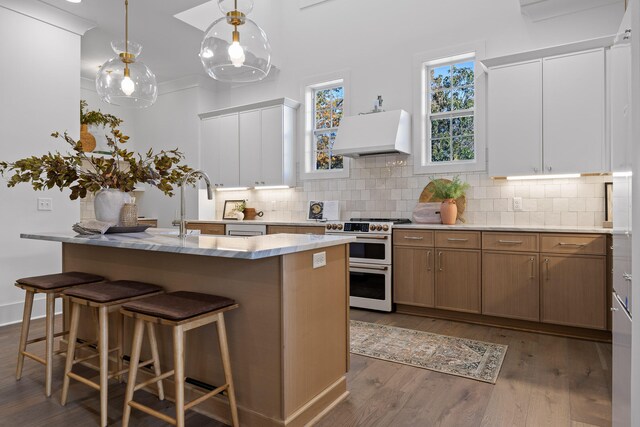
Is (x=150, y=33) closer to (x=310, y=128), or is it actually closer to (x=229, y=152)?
(x=229, y=152)

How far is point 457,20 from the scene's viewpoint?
4.59m

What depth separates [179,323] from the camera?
5.84ft

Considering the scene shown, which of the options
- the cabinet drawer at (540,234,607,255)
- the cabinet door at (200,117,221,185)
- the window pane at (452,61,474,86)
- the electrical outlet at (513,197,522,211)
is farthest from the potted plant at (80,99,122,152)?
the cabinet drawer at (540,234,607,255)

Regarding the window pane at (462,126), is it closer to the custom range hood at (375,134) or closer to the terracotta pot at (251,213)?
the custom range hood at (375,134)

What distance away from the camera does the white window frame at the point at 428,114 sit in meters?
4.44

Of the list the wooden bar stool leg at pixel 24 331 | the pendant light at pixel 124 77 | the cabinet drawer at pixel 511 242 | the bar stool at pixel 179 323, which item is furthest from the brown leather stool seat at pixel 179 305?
the cabinet drawer at pixel 511 242

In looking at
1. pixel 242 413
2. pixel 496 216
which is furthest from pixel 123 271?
pixel 496 216

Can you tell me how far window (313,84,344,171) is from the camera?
5543mm

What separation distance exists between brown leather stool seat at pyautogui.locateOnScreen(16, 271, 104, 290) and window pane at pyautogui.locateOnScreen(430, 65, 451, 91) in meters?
4.04

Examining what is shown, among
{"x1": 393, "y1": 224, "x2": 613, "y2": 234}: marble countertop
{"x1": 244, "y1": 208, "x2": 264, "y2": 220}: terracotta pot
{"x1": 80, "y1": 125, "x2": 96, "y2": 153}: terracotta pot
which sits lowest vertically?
{"x1": 393, "y1": 224, "x2": 613, "y2": 234}: marble countertop

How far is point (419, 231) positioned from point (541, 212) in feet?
4.11

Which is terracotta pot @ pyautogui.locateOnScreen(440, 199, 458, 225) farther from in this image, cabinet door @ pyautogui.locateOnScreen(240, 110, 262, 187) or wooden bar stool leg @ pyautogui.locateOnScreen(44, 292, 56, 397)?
wooden bar stool leg @ pyautogui.locateOnScreen(44, 292, 56, 397)

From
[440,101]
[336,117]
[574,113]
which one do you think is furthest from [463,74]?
[336,117]

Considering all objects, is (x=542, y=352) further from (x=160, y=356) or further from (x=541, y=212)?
(x=160, y=356)
